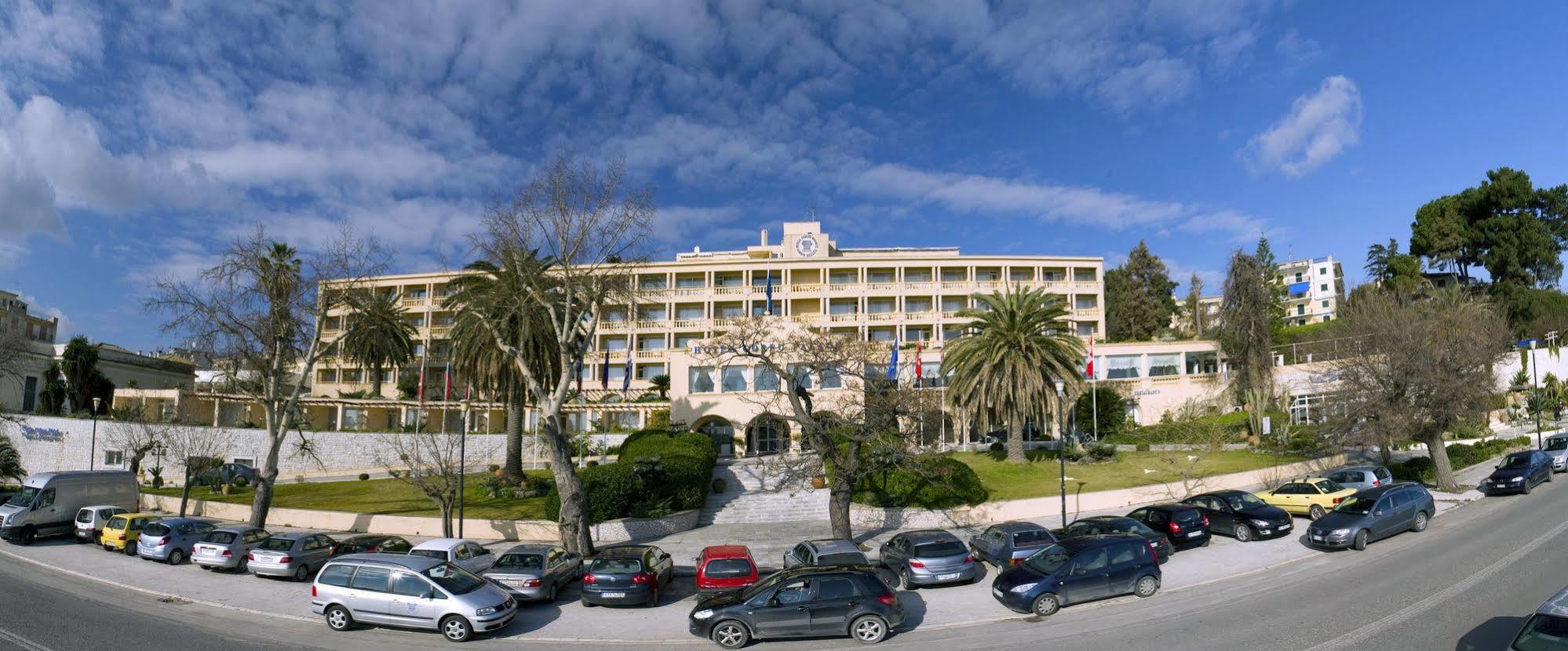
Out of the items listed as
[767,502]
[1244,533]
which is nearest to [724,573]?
[1244,533]

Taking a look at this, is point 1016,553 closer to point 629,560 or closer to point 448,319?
point 629,560

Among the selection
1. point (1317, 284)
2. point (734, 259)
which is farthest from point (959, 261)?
point (1317, 284)

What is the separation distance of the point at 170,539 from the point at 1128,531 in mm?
28132

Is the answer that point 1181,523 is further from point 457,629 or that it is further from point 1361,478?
point 457,629

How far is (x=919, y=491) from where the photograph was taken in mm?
31422

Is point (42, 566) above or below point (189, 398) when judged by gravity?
below

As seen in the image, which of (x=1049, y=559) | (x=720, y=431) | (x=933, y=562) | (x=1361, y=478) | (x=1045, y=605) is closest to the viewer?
(x=1045, y=605)

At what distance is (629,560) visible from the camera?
18.4 meters

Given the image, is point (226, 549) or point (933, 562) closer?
point (933, 562)

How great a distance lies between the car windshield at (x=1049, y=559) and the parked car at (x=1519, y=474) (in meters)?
22.1

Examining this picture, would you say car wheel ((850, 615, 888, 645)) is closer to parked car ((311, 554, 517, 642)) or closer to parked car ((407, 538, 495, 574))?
parked car ((311, 554, 517, 642))

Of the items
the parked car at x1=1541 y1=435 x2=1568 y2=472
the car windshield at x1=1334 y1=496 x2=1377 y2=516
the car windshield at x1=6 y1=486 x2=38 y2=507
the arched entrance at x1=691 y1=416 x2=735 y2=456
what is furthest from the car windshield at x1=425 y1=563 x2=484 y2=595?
the parked car at x1=1541 y1=435 x2=1568 y2=472

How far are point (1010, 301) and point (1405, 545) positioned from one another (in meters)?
20.1

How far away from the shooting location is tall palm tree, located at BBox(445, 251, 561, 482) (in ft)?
116
